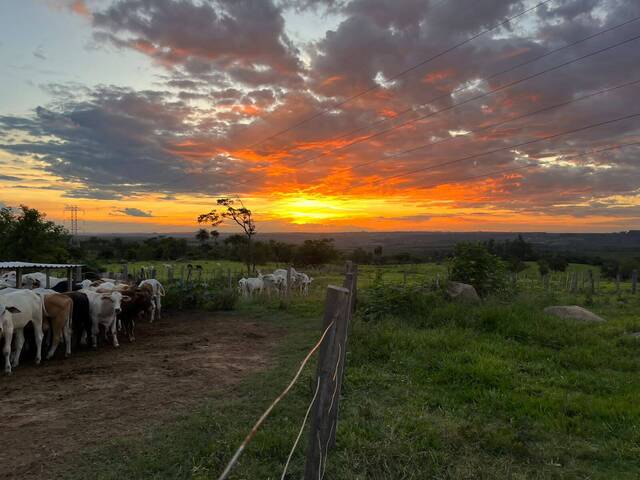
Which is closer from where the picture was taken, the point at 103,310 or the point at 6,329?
the point at 6,329

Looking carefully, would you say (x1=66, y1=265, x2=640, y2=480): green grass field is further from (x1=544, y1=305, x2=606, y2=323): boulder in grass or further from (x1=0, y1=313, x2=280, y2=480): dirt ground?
(x1=544, y1=305, x2=606, y2=323): boulder in grass

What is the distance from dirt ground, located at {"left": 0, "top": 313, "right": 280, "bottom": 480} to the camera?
5.03 metres

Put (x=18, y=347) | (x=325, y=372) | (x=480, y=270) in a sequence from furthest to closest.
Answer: (x=480, y=270) → (x=18, y=347) → (x=325, y=372)

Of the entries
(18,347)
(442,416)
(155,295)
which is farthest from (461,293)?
(18,347)

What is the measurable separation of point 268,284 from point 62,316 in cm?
1185

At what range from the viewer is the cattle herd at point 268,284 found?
1944 centimetres

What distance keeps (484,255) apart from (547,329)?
5.76m

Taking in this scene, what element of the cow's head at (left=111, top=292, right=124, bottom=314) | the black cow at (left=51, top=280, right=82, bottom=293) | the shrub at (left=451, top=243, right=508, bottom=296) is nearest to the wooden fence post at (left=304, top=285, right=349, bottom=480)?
the cow's head at (left=111, top=292, right=124, bottom=314)

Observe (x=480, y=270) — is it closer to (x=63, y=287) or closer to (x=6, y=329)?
(x=6, y=329)

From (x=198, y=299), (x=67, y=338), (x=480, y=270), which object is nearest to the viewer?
(x=67, y=338)

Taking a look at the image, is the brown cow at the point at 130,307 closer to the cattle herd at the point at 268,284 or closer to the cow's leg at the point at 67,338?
the cow's leg at the point at 67,338

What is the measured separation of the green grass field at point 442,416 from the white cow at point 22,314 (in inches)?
180

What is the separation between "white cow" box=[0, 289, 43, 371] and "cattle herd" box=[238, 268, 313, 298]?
1020cm

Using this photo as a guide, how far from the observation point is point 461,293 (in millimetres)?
13297
